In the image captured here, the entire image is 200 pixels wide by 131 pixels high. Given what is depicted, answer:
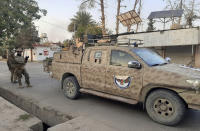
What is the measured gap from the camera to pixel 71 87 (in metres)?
5.27

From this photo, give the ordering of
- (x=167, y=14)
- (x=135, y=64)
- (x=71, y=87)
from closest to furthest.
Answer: (x=135, y=64) < (x=71, y=87) < (x=167, y=14)

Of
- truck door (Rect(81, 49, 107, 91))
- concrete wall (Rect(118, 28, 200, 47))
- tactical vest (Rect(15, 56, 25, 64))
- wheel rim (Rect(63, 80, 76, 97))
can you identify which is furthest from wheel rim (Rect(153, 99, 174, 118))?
concrete wall (Rect(118, 28, 200, 47))

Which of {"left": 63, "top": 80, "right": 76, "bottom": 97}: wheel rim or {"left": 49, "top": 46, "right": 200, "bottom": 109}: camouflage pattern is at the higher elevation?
{"left": 49, "top": 46, "right": 200, "bottom": 109}: camouflage pattern

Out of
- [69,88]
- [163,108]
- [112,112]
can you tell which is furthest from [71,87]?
[163,108]

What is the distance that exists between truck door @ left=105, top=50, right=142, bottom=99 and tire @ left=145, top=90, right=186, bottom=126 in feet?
1.37

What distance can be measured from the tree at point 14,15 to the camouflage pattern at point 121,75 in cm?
242

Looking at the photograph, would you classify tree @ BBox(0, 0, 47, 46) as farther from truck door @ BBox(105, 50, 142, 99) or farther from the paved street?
truck door @ BBox(105, 50, 142, 99)

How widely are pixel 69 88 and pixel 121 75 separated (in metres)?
2.22

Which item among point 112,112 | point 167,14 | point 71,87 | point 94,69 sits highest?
point 167,14

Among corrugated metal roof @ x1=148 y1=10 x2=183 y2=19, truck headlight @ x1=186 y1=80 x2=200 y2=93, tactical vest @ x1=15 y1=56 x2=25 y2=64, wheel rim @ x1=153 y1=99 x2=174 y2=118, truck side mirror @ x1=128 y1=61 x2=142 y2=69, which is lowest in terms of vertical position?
wheel rim @ x1=153 y1=99 x2=174 y2=118

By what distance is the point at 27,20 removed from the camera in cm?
662

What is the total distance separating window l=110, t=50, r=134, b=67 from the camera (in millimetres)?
4020

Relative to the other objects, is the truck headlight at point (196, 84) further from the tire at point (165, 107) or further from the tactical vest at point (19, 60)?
the tactical vest at point (19, 60)

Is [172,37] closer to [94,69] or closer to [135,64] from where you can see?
[94,69]
